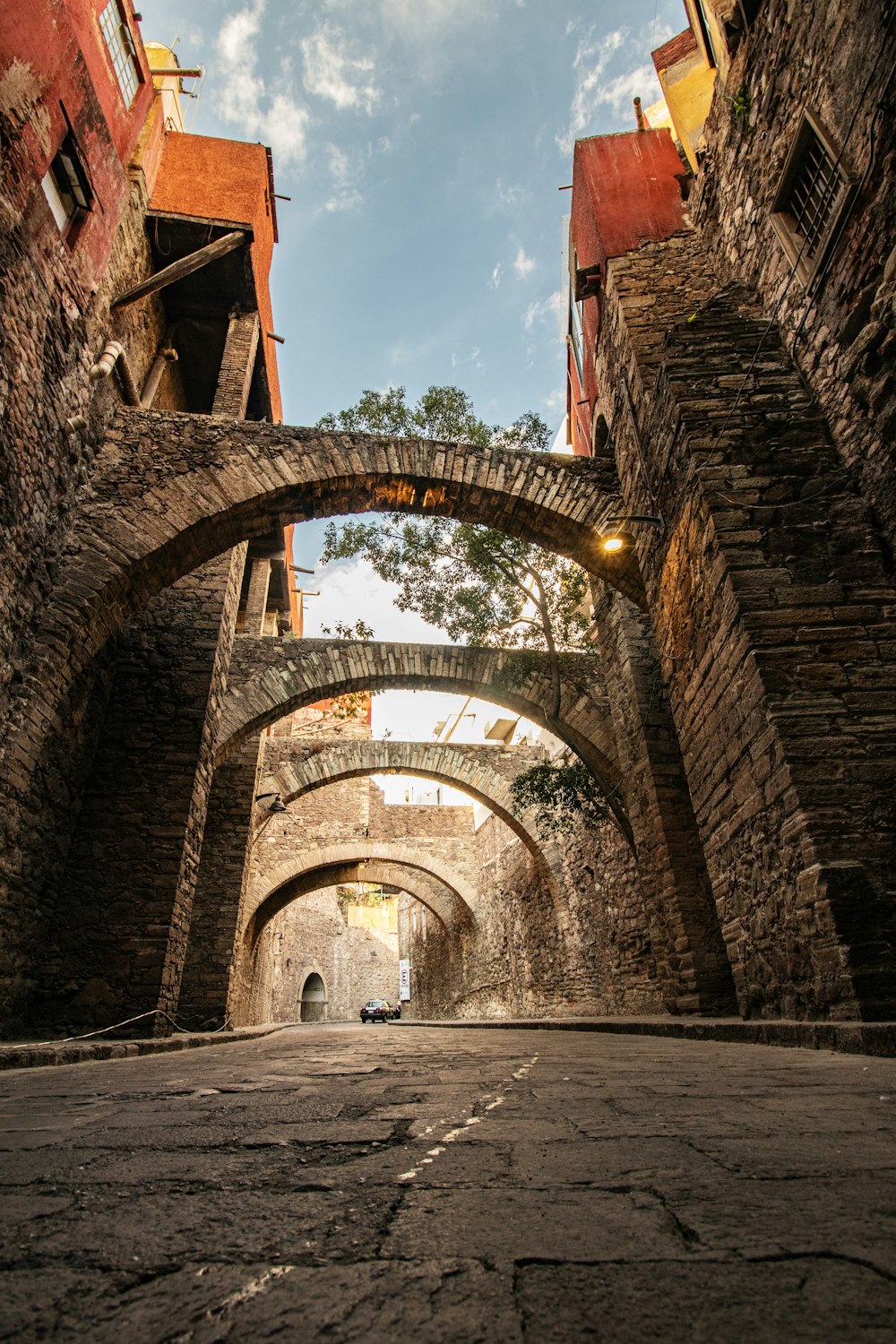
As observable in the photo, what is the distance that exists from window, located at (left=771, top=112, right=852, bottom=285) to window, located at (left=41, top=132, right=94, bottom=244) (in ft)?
18.3

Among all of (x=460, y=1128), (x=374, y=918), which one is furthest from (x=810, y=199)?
(x=374, y=918)

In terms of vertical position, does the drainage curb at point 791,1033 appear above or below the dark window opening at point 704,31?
below

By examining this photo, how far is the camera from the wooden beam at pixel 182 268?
22.6 ft

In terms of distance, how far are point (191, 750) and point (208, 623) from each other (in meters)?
1.49

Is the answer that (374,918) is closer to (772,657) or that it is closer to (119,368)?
(119,368)

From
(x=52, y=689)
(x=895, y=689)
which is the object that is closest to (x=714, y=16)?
(x=895, y=689)

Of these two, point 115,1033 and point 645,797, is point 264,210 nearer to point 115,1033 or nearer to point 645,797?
point 645,797

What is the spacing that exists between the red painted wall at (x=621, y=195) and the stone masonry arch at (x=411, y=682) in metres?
4.43

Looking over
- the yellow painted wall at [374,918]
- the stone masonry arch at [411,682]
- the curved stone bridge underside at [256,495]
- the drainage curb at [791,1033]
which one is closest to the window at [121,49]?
the curved stone bridge underside at [256,495]

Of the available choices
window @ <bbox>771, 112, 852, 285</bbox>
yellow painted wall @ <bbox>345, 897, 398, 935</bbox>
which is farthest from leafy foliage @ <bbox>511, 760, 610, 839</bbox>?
yellow painted wall @ <bbox>345, 897, 398, 935</bbox>

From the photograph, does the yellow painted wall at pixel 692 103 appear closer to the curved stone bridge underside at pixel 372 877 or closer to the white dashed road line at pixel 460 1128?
the white dashed road line at pixel 460 1128

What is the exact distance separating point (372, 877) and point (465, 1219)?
17408 millimetres

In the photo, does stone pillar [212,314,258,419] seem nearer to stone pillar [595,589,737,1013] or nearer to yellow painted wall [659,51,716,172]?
stone pillar [595,589,737,1013]

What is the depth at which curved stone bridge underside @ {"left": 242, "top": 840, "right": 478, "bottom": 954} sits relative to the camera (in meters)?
15.3
